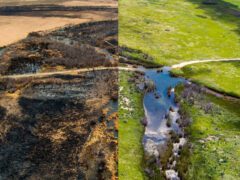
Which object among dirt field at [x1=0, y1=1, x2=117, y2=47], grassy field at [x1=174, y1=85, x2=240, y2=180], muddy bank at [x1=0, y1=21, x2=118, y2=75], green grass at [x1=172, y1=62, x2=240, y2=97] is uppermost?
dirt field at [x1=0, y1=1, x2=117, y2=47]

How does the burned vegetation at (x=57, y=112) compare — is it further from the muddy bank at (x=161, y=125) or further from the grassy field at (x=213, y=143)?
the grassy field at (x=213, y=143)

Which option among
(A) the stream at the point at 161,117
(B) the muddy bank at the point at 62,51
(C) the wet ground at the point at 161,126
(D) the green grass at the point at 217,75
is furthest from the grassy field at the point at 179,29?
(C) the wet ground at the point at 161,126

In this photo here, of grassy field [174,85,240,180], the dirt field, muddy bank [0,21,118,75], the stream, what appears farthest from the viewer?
the dirt field

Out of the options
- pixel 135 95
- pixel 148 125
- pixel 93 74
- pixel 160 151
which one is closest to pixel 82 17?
pixel 93 74

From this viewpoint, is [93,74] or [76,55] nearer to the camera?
[93,74]

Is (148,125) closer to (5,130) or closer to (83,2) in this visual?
(5,130)

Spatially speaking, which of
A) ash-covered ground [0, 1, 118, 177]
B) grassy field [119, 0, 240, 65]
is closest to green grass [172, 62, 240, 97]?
grassy field [119, 0, 240, 65]

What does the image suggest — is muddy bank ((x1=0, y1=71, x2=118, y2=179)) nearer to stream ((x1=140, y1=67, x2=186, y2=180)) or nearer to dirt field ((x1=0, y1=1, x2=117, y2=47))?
stream ((x1=140, y1=67, x2=186, y2=180))
